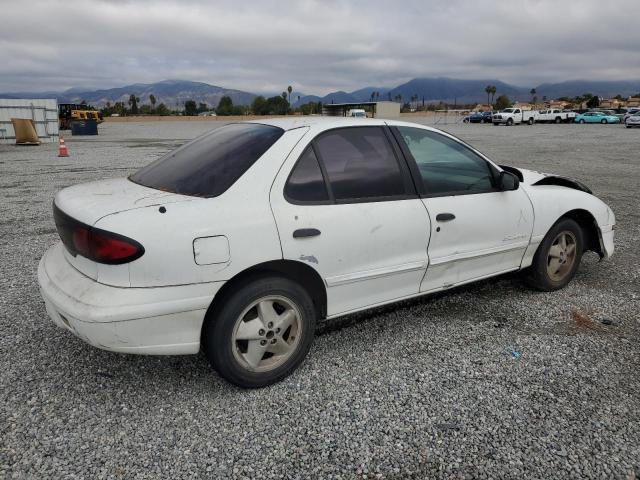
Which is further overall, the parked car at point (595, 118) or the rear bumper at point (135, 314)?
the parked car at point (595, 118)

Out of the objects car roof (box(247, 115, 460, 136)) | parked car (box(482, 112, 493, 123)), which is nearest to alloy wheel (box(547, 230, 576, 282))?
car roof (box(247, 115, 460, 136))

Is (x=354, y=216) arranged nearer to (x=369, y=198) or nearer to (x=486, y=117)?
(x=369, y=198)

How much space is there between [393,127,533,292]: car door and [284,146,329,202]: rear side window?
79 centimetres

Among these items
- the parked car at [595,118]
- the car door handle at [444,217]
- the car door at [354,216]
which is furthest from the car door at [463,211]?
the parked car at [595,118]

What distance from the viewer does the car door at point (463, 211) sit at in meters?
3.50

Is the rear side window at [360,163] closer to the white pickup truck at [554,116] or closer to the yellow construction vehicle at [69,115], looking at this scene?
the yellow construction vehicle at [69,115]

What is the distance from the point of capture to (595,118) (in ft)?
156

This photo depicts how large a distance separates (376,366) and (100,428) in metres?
1.64

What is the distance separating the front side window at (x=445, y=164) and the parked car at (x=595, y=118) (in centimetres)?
5088

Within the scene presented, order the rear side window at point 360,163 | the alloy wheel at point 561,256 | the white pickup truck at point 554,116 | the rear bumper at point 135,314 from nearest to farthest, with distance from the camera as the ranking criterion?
the rear bumper at point 135,314 < the rear side window at point 360,163 < the alloy wheel at point 561,256 < the white pickup truck at point 554,116

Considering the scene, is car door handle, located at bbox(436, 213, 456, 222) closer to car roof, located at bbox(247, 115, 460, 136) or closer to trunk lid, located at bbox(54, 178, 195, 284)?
car roof, located at bbox(247, 115, 460, 136)

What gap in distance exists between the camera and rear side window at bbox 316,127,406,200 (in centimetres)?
311

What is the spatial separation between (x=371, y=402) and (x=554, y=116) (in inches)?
2100

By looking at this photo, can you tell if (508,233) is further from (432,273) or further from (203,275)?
(203,275)
